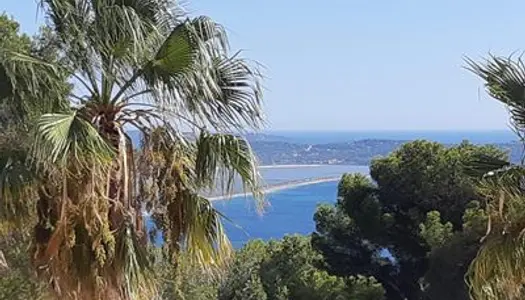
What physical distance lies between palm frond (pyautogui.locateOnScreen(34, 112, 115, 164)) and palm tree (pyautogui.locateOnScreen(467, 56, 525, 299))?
1908mm

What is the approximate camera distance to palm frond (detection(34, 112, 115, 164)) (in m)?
3.40

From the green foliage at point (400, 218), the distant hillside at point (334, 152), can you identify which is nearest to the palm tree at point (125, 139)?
the green foliage at point (400, 218)

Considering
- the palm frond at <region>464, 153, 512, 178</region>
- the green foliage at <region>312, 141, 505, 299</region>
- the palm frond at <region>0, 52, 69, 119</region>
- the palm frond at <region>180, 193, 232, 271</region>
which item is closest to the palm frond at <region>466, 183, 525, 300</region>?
the palm frond at <region>464, 153, 512, 178</region>

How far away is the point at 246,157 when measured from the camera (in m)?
4.02

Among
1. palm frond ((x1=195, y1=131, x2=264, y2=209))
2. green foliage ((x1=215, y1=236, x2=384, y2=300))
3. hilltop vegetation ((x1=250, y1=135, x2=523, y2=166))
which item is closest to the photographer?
palm frond ((x1=195, y1=131, x2=264, y2=209))

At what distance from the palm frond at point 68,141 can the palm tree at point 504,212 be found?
1908 mm

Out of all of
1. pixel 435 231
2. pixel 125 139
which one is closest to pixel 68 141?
pixel 125 139

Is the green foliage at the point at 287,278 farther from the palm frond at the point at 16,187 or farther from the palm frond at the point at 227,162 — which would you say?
the palm frond at the point at 16,187

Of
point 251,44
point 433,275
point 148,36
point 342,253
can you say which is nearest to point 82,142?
point 148,36

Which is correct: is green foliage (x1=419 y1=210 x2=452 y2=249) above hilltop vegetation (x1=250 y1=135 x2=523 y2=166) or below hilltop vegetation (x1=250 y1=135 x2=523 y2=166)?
below

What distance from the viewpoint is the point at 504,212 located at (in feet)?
12.0

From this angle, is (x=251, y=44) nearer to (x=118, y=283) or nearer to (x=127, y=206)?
(x=127, y=206)

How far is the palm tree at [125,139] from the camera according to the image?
3842 millimetres

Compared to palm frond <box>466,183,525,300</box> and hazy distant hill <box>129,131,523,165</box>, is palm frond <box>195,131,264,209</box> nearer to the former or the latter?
palm frond <box>466,183,525,300</box>
